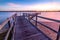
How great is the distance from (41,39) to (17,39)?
86cm

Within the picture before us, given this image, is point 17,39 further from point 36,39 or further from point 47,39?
point 47,39

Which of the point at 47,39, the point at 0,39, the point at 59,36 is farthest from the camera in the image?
the point at 0,39

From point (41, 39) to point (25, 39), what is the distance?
57cm

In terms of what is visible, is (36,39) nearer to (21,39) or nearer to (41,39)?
(41,39)

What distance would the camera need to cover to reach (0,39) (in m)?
9.02

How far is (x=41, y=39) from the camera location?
3.28 metres

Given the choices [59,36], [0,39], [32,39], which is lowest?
[0,39]

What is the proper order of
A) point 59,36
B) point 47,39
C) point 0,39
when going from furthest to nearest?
1. point 0,39
2. point 47,39
3. point 59,36

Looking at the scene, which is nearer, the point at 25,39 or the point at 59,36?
the point at 59,36

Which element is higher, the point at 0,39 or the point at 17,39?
the point at 17,39

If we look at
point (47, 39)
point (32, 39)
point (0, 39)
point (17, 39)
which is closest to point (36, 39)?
point (32, 39)

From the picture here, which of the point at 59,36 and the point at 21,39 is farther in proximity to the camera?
the point at 21,39

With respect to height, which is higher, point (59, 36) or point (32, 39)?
point (59, 36)

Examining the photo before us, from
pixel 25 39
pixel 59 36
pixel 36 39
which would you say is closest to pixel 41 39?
pixel 36 39
